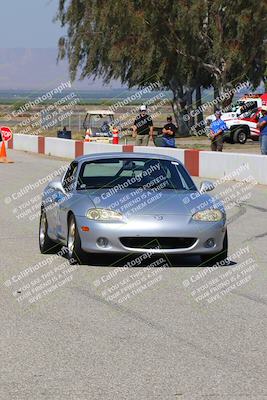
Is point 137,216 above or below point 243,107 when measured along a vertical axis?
above

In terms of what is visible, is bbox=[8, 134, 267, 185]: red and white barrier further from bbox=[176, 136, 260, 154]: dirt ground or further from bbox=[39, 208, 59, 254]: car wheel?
bbox=[39, 208, 59, 254]: car wheel

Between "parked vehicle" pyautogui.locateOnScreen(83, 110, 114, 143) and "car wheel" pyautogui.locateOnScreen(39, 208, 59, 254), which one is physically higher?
"car wheel" pyautogui.locateOnScreen(39, 208, 59, 254)

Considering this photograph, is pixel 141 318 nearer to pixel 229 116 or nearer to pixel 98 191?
pixel 98 191

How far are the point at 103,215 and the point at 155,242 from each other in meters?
0.62

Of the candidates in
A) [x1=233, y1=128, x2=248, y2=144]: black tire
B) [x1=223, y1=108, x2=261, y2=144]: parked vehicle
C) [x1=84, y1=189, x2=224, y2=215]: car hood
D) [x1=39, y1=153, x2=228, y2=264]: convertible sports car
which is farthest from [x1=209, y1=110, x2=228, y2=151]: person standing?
[x1=84, y1=189, x2=224, y2=215]: car hood

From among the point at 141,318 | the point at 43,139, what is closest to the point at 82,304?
the point at 141,318

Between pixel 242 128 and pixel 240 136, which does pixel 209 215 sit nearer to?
pixel 240 136

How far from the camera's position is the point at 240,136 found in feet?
152

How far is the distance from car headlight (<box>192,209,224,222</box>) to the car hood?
0.18 ft

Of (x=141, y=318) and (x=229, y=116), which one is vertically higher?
(x=141, y=318)

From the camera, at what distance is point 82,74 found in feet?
181

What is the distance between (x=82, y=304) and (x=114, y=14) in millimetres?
40518

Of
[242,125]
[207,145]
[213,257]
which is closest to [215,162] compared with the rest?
[213,257]

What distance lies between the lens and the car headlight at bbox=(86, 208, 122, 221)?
10172 millimetres
